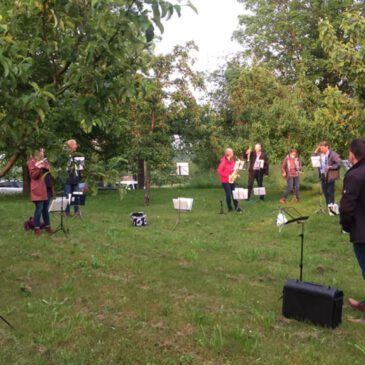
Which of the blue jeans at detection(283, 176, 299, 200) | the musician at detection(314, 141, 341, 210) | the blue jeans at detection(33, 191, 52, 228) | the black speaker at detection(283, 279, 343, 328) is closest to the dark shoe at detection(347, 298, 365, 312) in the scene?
the black speaker at detection(283, 279, 343, 328)

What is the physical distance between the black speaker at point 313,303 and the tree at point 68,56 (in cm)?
285

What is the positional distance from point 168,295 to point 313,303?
1.84 metres

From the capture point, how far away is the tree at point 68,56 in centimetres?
341

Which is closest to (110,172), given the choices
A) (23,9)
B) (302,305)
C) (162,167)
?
(23,9)

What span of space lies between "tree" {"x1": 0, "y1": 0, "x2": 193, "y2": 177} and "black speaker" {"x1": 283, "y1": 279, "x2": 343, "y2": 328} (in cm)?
285

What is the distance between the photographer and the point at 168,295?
612cm

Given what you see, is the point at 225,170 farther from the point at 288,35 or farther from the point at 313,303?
the point at 288,35

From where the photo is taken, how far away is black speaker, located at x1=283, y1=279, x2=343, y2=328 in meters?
5.04

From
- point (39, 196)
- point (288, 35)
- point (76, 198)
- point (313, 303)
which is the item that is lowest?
point (313, 303)

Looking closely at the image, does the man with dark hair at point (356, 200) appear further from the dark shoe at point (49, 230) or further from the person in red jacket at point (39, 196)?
the dark shoe at point (49, 230)

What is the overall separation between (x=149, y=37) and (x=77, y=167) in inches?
49.3

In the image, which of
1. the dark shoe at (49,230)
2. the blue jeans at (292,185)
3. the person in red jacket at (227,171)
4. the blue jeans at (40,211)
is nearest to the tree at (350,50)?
the person in red jacket at (227,171)

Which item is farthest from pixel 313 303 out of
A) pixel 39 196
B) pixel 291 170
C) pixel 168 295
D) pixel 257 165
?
pixel 257 165

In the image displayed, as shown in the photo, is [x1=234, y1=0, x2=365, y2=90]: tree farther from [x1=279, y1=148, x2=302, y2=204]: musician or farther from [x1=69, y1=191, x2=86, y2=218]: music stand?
[x1=69, y1=191, x2=86, y2=218]: music stand
